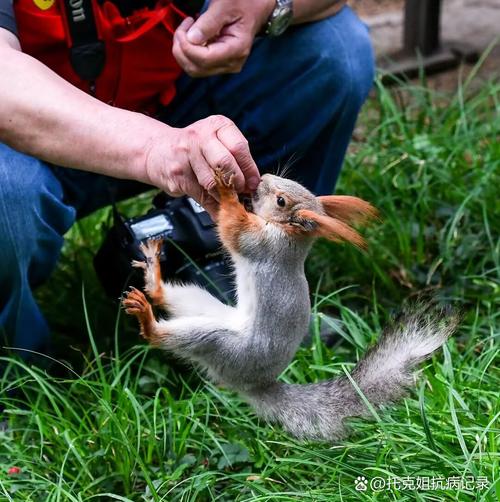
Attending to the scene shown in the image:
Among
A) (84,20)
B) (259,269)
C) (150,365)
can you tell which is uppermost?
(84,20)

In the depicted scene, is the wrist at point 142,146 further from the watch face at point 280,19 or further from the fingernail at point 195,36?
→ the watch face at point 280,19

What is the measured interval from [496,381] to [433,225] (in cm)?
81

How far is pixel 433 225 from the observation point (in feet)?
8.86

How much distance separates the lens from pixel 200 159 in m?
1.59

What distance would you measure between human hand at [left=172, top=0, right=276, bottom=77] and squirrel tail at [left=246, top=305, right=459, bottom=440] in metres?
0.69

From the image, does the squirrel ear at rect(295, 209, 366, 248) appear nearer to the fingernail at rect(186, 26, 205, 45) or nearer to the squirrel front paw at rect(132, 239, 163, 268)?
the squirrel front paw at rect(132, 239, 163, 268)

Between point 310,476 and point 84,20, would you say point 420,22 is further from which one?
point 310,476

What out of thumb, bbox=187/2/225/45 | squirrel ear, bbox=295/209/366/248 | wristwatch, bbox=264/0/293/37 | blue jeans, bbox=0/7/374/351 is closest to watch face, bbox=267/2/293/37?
wristwatch, bbox=264/0/293/37

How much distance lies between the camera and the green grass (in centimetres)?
175

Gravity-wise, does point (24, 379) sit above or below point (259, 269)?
below

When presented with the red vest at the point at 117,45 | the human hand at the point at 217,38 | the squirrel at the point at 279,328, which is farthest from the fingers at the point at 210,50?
the squirrel at the point at 279,328

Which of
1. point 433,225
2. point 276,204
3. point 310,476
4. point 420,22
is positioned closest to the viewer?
point 276,204

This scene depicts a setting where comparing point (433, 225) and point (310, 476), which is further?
point (433, 225)

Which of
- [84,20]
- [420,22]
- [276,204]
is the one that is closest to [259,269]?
[276,204]
